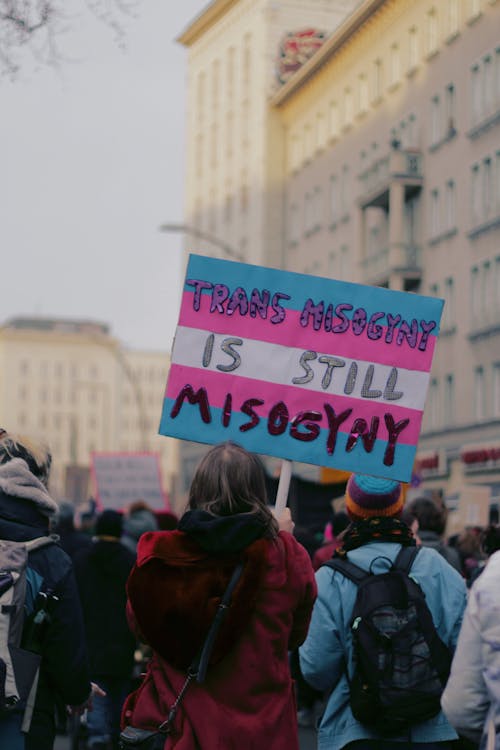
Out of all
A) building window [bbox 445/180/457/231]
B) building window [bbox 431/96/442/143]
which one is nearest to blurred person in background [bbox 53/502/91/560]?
building window [bbox 445/180/457/231]

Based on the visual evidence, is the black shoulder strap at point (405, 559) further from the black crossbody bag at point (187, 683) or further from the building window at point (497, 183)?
the building window at point (497, 183)

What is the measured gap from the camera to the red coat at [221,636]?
4.89 metres

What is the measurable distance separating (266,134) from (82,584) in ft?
172

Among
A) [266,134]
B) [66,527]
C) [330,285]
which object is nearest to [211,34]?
[266,134]

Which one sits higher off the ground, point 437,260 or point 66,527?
point 437,260

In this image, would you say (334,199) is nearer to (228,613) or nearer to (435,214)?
(435,214)

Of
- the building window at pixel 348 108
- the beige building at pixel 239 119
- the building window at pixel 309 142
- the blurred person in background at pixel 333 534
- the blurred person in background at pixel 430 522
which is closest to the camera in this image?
the blurred person in background at pixel 430 522

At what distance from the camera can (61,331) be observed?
187 m

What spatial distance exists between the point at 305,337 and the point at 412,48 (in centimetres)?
4160

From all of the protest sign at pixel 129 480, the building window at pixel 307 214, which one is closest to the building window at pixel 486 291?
the building window at pixel 307 214

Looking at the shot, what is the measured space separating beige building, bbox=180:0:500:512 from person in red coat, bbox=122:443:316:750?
23540mm

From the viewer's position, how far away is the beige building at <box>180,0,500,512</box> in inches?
1615

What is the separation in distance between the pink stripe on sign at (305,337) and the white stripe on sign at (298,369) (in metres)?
0.03

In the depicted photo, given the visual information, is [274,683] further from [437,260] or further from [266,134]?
[266,134]
